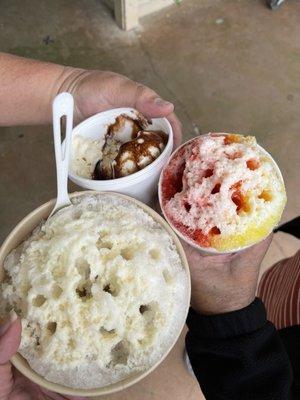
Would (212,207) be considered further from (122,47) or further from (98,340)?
(122,47)

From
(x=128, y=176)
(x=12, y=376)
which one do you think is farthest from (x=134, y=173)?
(x=12, y=376)

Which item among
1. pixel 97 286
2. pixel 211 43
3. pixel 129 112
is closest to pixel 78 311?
pixel 97 286

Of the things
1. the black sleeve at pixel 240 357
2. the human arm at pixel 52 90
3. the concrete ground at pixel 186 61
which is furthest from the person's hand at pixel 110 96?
the concrete ground at pixel 186 61

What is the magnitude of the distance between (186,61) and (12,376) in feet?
4.40

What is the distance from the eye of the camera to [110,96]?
0.90 meters

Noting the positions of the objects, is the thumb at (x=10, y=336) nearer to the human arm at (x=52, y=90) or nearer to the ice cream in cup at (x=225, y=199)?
the ice cream in cup at (x=225, y=199)

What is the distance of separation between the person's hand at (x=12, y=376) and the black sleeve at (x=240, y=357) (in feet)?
0.87

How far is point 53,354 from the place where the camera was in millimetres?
625

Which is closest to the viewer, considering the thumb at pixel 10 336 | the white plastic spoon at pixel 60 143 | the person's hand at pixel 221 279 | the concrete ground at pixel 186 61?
the thumb at pixel 10 336

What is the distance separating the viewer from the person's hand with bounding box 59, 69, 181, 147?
0.85 metres

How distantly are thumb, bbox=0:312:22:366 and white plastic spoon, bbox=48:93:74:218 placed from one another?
0.19 meters

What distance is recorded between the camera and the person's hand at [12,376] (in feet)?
1.94

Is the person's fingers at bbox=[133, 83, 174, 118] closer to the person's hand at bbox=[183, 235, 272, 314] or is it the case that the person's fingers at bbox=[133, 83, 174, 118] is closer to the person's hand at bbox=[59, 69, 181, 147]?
the person's hand at bbox=[59, 69, 181, 147]

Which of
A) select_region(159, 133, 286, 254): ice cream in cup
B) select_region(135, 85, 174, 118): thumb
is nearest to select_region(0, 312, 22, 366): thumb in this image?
select_region(159, 133, 286, 254): ice cream in cup
